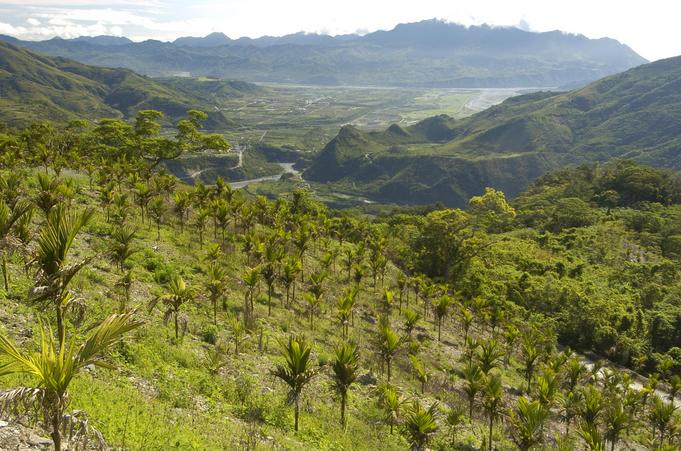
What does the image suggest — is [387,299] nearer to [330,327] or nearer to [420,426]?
[330,327]

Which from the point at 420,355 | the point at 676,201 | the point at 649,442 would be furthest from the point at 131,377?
the point at 676,201

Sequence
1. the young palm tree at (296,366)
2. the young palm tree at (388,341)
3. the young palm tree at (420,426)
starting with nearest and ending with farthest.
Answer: the young palm tree at (296,366) → the young palm tree at (420,426) → the young palm tree at (388,341)

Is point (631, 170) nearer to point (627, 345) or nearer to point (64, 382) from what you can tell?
point (627, 345)

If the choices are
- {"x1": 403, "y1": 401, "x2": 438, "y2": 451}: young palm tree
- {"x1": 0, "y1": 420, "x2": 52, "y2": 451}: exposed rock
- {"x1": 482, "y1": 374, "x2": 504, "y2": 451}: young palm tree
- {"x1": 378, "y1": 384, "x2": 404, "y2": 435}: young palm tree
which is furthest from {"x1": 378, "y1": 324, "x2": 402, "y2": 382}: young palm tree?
{"x1": 0, "y1": 420, "x2": 52, "y2": 451}: exposed rock

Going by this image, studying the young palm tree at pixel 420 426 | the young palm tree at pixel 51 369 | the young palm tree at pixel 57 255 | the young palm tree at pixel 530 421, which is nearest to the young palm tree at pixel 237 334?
the young palm tree at pixel 420 426

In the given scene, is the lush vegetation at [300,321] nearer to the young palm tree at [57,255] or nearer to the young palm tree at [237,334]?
the young palm tree at [57,255]
